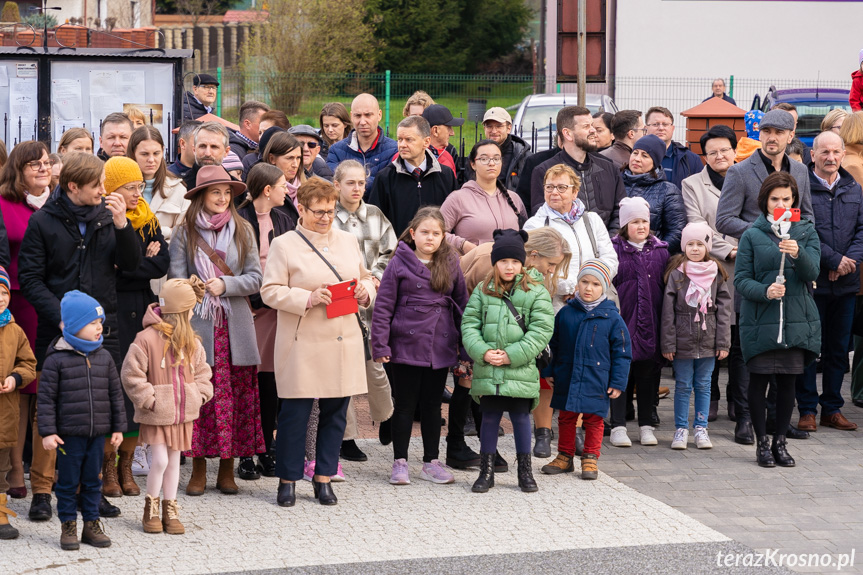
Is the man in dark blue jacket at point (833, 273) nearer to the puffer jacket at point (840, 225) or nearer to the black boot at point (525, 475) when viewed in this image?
the puffer jacket at point (840, 225)

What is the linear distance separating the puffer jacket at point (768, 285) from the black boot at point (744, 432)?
764mm

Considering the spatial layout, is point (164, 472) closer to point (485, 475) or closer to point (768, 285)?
point (485, 475)

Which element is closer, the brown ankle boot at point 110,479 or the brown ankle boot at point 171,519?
the brown ankle boot at point 171,519

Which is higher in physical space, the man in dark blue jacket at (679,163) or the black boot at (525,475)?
the man in dark blue jacket at (679,163)

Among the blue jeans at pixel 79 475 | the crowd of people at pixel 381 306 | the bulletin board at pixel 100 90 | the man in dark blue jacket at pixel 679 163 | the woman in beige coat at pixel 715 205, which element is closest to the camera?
the blue jeans at pixel 79 475

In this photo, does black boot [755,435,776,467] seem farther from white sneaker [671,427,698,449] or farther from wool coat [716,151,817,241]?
wool coat [716,151,817,241]

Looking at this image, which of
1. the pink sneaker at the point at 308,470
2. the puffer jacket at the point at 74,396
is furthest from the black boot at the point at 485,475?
the puffer jacket at the point at 74,396

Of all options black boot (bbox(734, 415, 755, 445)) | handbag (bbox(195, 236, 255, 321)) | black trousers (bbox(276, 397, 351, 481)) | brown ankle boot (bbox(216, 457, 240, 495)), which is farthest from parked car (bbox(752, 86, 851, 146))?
brown ankle boot (bbox(216, 457, 240, 495))

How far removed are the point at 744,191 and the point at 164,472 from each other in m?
4.98

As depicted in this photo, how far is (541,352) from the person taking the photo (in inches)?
283

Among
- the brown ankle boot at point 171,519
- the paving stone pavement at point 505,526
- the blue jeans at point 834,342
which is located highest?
the blue jeans at point 834,342

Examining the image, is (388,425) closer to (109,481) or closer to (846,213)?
(109,481)

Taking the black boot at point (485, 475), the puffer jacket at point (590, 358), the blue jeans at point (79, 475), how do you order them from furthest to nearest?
the puffer jacket at point (590, 358), the black boot at point (485, 475), the blue jeans at point (79, 475)

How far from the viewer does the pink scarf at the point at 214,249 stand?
22.6 ft
